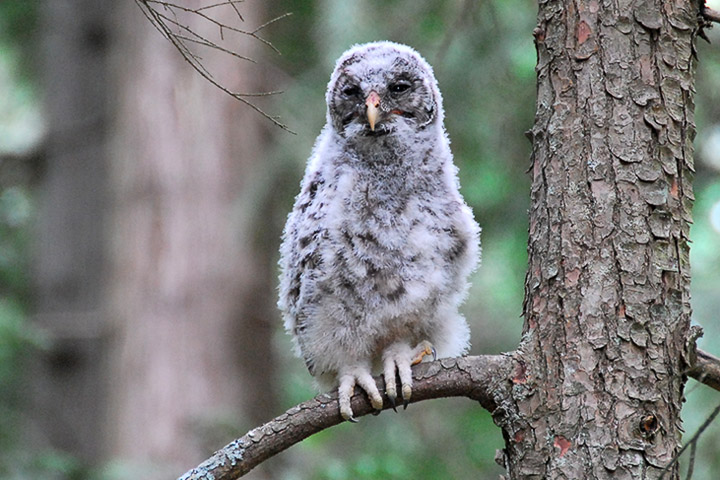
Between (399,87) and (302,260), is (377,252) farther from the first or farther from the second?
(399,87)

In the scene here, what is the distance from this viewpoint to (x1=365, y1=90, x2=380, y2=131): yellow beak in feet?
8.68

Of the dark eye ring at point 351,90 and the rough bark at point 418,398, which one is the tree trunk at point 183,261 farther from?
the rough bark at point 418,398

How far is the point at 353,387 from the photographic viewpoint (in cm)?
237

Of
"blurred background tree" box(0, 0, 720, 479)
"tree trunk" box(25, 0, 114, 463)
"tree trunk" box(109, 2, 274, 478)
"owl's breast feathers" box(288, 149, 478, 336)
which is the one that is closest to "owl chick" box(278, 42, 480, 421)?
"owl's breast feathers" box(288, 149, 478, 336)

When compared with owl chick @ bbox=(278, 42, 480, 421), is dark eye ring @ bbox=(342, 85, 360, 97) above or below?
above

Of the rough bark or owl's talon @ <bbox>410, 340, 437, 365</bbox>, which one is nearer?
the rough bark

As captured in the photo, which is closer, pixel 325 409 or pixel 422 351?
pixel 325 409

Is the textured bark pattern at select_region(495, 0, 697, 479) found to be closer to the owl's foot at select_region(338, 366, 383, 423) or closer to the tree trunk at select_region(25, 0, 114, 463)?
the owl's foot at select_region(338, 366, 383, 423)

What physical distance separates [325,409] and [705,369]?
0.88 metres

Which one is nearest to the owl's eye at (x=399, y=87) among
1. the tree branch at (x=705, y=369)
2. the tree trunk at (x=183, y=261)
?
the tree branch at (x=705, y=369)

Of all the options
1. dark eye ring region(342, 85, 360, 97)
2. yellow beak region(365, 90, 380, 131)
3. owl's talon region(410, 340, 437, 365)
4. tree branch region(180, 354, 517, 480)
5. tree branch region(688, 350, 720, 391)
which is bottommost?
tree branch region(180, 354, 517, 480)

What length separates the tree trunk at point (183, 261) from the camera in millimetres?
4980

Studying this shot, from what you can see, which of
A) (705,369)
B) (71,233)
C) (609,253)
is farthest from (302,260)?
(71,233)

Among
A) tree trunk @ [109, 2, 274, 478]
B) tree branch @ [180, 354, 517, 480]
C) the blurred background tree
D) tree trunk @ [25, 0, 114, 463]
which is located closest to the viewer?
tree branch @ [180, 354, 517, 480]
